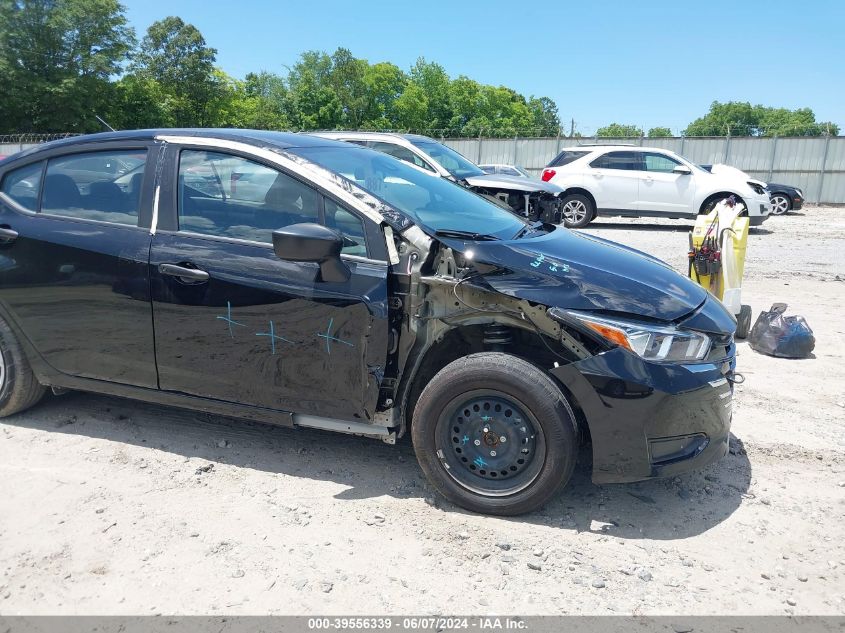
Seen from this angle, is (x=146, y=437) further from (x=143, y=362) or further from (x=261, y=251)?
(x=261, y=251)

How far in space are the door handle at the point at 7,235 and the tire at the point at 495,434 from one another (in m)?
2.67

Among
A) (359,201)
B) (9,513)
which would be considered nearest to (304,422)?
(359,201)

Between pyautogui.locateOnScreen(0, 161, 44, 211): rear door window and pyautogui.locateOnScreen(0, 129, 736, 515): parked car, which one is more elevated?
pyautogui.locateOnScreen(0, 161, 44, 211): rear door window

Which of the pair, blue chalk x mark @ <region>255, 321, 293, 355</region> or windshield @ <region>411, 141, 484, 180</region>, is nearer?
blue chalk x mark @ <region>255, 321, 293, 355</region>

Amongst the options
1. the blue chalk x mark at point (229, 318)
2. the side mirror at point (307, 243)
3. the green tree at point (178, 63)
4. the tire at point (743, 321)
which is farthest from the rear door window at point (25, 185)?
the green tree at point (178, 63)

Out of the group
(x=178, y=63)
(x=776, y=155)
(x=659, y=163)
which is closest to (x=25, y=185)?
(x=659, y=163)

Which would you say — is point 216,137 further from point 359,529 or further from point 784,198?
point 784,198

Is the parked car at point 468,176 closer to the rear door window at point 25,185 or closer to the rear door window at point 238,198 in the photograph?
the rear door window at point 238,198

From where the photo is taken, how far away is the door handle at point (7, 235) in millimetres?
4062

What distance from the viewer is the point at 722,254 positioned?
19.8 feet

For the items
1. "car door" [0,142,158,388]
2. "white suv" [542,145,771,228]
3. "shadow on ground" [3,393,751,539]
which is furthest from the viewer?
"white suv" [542,145,771,228]

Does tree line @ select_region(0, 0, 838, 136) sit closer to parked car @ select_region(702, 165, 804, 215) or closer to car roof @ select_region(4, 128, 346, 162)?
parked car @ select_region(702, 165, 804, 215)

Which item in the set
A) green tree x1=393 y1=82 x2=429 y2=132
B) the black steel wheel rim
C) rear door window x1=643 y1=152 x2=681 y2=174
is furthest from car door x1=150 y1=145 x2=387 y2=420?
green tree x1=393 y1=82 x2=429 y2=132

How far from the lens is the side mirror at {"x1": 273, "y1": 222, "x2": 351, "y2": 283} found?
3217mm
